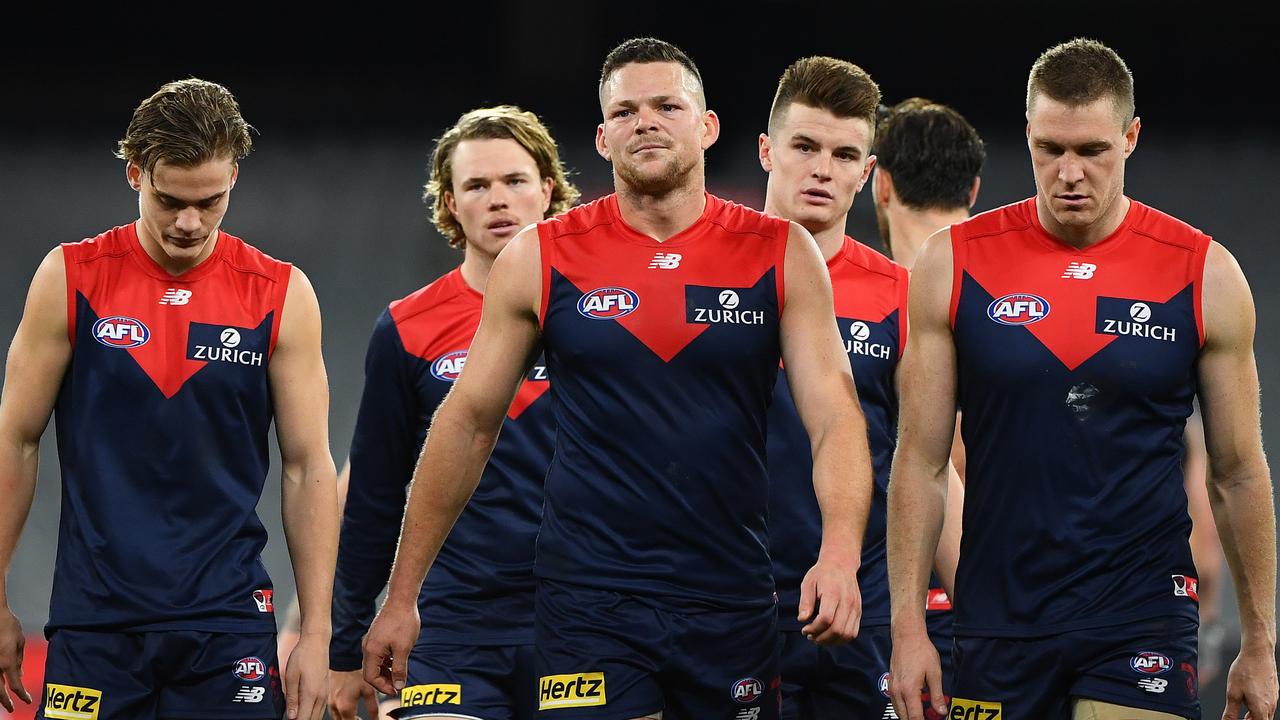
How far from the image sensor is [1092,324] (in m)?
4.39

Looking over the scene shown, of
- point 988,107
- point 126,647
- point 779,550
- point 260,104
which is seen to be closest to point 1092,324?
point 779,550

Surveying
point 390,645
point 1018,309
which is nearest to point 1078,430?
point 1018,309

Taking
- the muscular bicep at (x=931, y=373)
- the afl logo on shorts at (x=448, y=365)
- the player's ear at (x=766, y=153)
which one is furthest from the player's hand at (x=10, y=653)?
the player's ear at (x=766, y=153)

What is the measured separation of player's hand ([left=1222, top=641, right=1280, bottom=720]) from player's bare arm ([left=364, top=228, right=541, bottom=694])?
1.99 m

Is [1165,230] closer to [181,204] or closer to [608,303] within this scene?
[608,303]

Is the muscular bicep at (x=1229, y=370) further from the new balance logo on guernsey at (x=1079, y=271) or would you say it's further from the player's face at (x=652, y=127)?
the player's face at (x=652, y=127)

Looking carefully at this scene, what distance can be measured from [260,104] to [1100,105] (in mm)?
8689

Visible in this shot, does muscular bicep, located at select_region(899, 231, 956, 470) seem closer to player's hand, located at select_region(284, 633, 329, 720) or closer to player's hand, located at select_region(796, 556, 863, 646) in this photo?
player's hand, located at select_region(796, 556, 863, 646)

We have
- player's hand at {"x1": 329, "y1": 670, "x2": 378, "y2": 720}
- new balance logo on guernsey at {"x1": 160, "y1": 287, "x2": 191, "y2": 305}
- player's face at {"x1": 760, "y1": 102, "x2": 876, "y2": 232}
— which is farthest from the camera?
player's hand at {"x1": 329, "y1": 670, "x2": 378, "y2": 720}

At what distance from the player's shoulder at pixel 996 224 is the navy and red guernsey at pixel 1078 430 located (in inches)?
4.3

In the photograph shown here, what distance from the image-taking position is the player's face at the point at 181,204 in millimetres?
4750

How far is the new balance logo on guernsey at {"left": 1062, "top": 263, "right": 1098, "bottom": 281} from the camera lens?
14.7 feet

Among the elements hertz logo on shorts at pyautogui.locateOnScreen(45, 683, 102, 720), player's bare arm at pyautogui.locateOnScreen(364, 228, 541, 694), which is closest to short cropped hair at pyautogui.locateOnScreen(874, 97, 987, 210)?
player's bare arm at pyautogui.locateOnScreen(364, 228, 541, 694)

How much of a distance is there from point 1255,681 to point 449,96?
8732mm
